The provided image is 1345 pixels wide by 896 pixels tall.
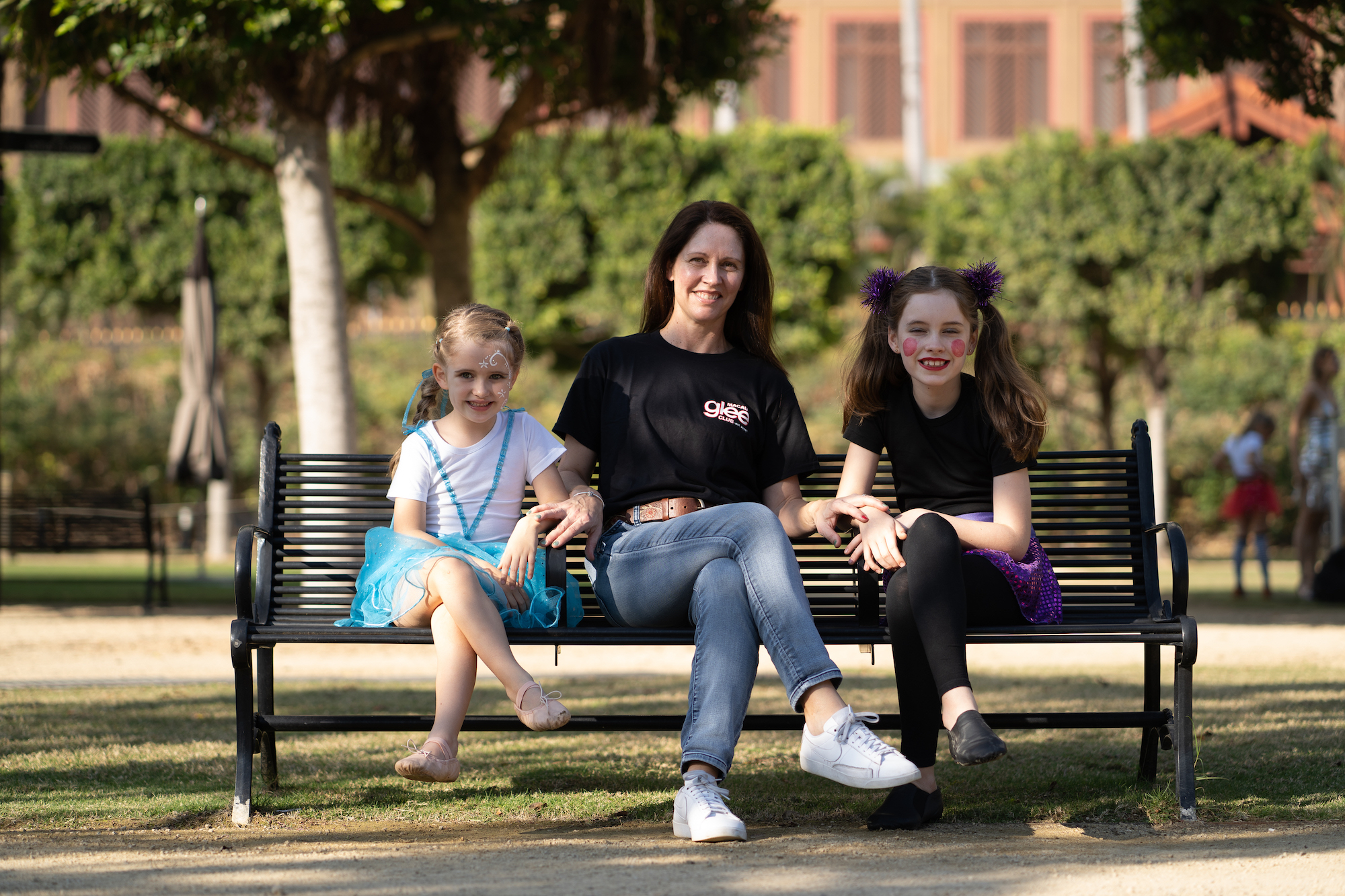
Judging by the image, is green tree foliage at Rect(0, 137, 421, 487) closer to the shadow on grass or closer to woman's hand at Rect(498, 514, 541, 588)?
the shadow on grass

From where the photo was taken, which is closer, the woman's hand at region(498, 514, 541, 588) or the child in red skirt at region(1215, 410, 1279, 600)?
the woman's hand at region(498, 514, 541, 588)

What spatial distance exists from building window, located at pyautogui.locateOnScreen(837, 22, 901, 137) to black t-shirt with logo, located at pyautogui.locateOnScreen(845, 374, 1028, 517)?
94.6 feet

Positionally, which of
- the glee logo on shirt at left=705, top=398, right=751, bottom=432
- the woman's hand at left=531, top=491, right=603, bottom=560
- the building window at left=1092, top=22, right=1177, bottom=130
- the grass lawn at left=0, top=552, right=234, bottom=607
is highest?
the building window at left=1092, top=22, right=1177, bottom=130

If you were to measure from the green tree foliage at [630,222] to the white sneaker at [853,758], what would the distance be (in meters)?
14.7

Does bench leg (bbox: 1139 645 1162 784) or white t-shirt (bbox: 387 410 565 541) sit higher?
white t-shirt (bbox: 387 410 565 541)

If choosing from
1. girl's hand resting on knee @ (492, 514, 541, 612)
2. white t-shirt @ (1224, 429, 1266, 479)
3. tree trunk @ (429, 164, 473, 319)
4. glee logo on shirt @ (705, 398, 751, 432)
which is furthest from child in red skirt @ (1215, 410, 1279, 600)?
girl's hand resting on knee @ (492, 514, 541, 612)

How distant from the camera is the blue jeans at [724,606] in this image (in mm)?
3064

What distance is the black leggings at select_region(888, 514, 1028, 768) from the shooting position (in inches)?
123

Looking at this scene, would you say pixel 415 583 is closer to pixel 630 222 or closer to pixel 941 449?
pixel 941 449

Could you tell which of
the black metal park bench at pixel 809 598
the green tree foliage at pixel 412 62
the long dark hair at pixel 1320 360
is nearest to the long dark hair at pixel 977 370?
the black metal park bench at pixel 809 598

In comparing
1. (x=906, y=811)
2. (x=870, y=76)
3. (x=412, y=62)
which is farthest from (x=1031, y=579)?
(x=870, y=76)

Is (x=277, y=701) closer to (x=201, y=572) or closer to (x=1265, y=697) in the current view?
(x=1265, y=697)

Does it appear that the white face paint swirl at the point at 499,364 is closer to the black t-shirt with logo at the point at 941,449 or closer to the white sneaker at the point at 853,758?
the black t-shirt with logo at the point at 941,449

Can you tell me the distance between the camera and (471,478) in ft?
11.8
